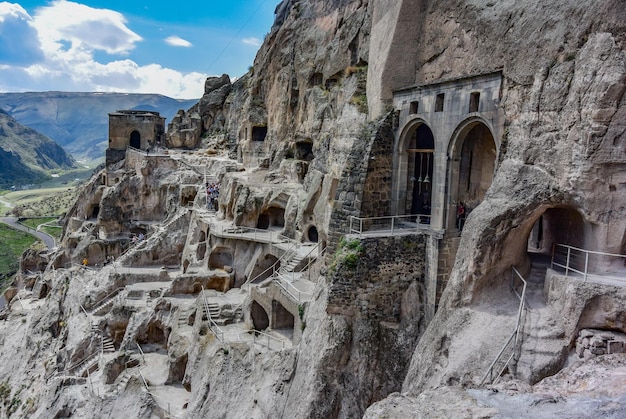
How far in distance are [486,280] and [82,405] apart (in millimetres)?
18451

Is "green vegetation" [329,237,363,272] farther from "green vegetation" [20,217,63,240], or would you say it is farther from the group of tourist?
"green vegetation" [20,217,63,240]

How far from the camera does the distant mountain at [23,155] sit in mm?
145875

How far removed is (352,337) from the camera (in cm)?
1549

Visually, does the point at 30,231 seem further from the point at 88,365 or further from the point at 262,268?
the point at 262,268

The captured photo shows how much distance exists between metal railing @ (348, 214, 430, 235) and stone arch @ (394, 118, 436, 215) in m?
0.40

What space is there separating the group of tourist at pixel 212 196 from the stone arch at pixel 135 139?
21274mm

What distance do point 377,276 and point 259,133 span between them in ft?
94.3

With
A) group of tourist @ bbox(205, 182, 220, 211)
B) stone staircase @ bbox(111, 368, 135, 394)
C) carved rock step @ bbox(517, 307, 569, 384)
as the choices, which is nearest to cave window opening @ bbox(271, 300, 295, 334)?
stone staircase @ bbox(111, 368, 135, 394)

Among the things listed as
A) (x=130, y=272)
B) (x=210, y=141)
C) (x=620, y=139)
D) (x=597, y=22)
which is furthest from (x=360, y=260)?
(x=210, y=141)

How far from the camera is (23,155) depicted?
16125 centimetres

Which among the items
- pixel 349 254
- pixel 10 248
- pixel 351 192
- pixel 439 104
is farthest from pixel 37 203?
pixel 439 104

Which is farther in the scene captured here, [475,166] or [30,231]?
[30,231]

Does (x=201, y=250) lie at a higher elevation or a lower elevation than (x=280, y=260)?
lower

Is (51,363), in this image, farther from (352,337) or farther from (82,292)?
(352,337)
